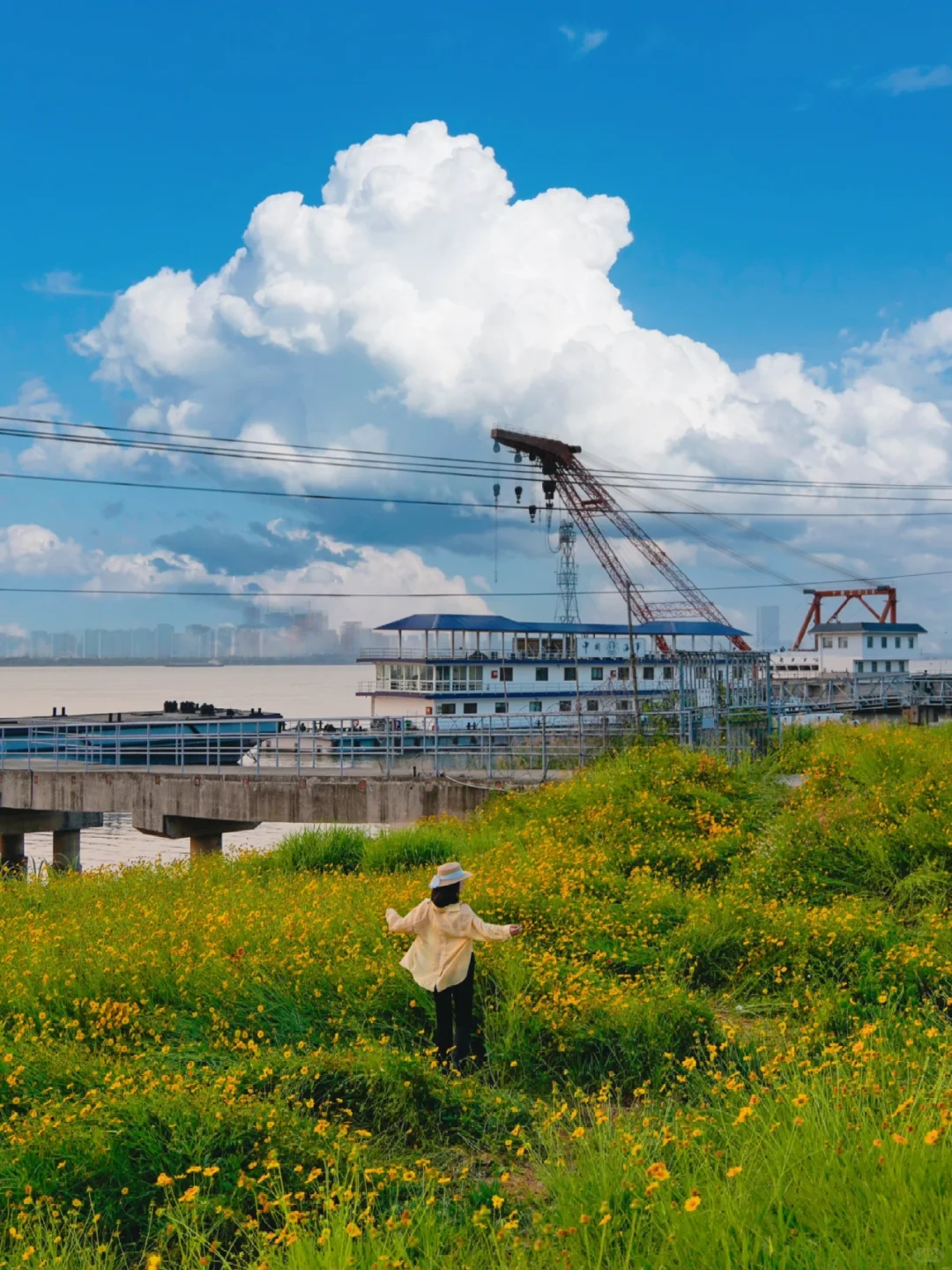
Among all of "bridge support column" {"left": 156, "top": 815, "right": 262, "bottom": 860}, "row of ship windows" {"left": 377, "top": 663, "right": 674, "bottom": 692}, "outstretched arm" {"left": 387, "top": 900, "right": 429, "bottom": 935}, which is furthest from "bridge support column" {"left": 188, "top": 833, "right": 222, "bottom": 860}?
"row of ship windows" {"left": 377, "top": 663, "right": 674, "bottom": 692}

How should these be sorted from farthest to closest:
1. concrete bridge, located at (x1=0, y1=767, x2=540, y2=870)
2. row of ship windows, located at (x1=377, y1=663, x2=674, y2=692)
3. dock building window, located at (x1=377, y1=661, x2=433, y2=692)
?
dock building window, located at (x1=377, y1=661, x2=433, y2=692) → row of ship windows, located at (x1=377, y1=663, x2=674, y2=692) → concrete bridge, located at (x1=0, y1=767, x2=540, y2=870)

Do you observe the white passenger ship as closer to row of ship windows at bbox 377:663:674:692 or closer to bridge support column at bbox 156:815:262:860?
row of ship windows at bbox 377:663:674:692

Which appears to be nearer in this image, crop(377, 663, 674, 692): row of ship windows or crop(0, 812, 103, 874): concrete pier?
crop(0, 812, 103, 874): concrete pier

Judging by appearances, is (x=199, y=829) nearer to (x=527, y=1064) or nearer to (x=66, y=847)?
(x=66, y=847)

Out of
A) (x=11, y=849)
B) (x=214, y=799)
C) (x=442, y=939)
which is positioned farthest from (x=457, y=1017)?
(x=11, y=849)

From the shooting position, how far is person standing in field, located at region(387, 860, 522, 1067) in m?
7.68

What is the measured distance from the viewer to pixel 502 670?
45.5 m

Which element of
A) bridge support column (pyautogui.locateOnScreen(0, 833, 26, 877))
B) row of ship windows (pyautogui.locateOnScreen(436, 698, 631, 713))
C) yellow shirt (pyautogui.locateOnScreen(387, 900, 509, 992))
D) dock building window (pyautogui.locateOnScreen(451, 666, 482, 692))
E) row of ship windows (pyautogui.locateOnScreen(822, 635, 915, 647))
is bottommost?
bridge support column (pyautogui.locateOnScreen(0, 833, 26, 877))

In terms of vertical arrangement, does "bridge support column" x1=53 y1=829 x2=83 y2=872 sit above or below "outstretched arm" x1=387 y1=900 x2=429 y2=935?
below

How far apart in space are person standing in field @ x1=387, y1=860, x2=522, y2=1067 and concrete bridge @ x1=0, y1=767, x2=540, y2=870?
12.1 meters

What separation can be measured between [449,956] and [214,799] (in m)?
15.7

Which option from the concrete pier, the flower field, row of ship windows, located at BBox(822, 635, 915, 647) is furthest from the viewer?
row of ship windows, located at BBox(822, 635, 915, 647)

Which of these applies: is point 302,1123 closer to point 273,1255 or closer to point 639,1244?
point 273,1255

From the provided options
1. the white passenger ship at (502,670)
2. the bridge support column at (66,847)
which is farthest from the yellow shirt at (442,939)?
the white passenger ship at (502,670)
